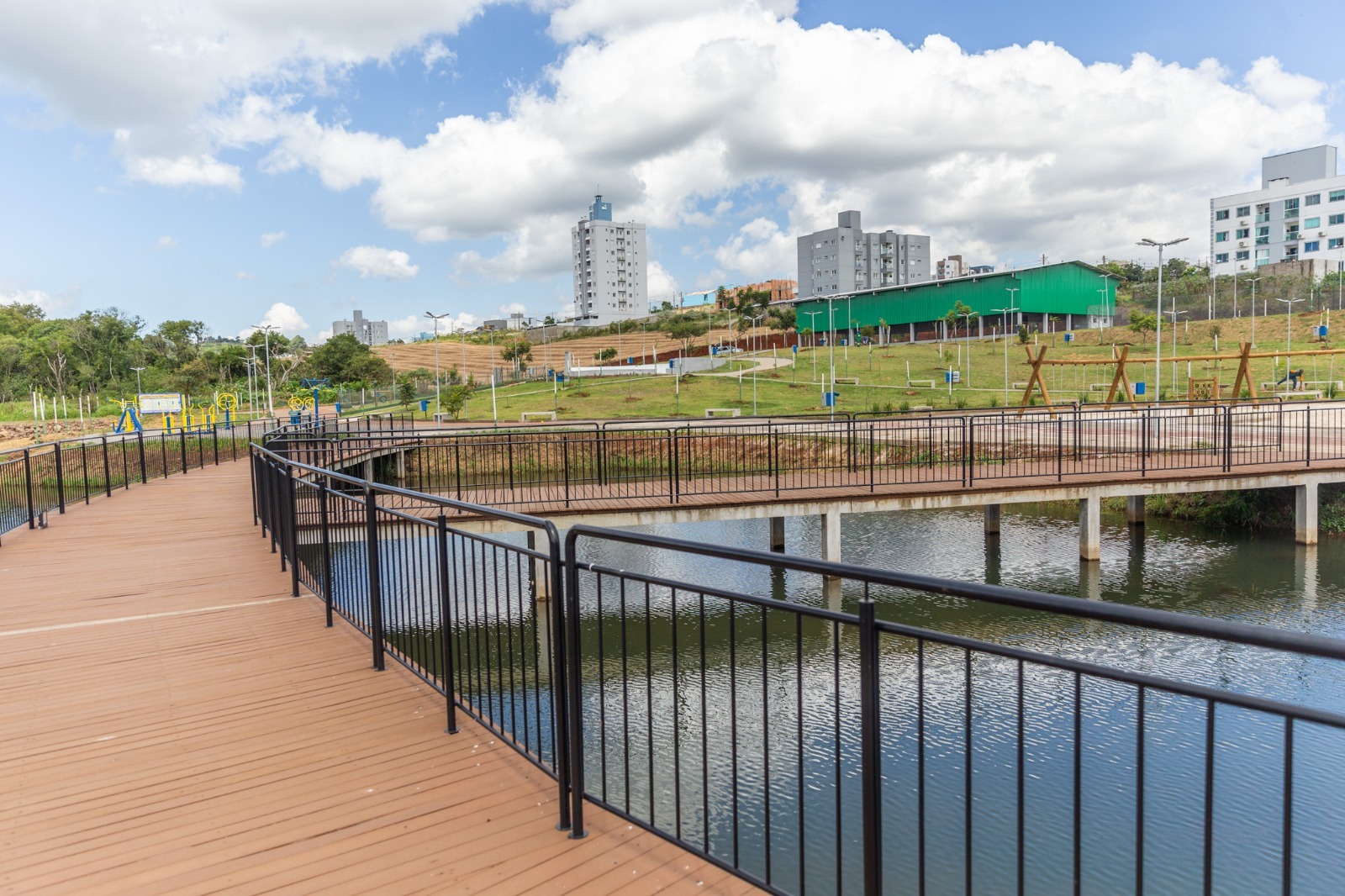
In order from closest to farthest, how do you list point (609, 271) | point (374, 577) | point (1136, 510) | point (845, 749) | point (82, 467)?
point (374, 577)
point (845, 749)
point (82, 467)
point (1136, 510)
point (609, 271)

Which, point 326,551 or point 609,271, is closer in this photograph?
point 326,551

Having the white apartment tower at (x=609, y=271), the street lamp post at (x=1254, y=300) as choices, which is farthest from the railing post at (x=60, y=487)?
the white apartment tower at (x=609, y=271)

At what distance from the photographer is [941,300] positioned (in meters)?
86.4

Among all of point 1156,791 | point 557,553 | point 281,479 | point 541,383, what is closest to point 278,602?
point 281,479

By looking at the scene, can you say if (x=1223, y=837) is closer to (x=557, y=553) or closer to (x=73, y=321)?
(x=557, y=553)

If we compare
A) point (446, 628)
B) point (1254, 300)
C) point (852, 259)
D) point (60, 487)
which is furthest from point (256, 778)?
point (852, 259)

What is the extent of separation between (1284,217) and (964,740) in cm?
11361

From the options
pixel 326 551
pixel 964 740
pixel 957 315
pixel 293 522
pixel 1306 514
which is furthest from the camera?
pixel 957 315

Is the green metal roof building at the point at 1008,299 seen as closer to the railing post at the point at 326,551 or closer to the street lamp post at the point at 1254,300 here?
the street lamp post at the point at 1254,300

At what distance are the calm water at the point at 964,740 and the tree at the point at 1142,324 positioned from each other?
2331 inches

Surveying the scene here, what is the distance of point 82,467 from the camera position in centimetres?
1730

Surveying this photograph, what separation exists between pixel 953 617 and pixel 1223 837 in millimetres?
7672

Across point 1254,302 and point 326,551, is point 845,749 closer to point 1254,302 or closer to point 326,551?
point 326,551

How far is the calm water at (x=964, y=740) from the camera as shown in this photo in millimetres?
6699
